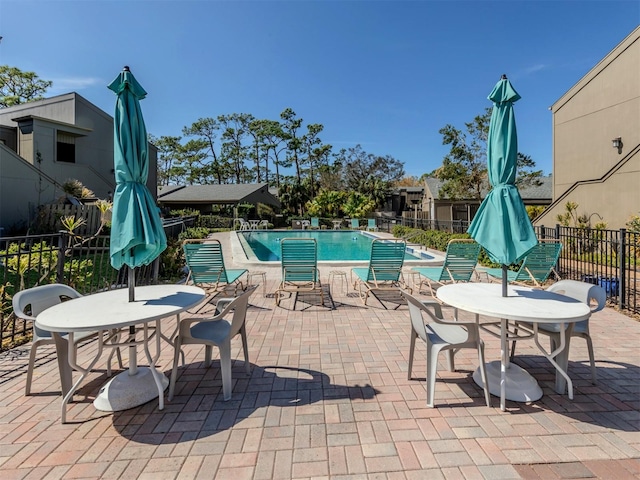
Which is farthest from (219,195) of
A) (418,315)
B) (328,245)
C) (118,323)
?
(418,315)

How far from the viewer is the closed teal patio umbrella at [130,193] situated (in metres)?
2.78

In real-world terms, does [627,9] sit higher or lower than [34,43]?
higher

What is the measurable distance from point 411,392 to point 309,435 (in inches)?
42.0

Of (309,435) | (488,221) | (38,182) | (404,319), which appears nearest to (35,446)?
(309,435)

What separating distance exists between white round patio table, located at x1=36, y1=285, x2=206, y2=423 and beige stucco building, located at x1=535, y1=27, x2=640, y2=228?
48.6ft

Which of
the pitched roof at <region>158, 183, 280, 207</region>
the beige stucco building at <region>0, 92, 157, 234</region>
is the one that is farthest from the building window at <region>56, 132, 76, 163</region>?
the pitched roof at <region>158, 183, 280, 207</region>

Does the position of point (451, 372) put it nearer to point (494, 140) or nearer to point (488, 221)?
point (488, 221)

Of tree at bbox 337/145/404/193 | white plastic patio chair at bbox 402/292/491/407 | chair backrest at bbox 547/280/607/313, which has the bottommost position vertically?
white plastic patio chair at bbox 402/292/491/407

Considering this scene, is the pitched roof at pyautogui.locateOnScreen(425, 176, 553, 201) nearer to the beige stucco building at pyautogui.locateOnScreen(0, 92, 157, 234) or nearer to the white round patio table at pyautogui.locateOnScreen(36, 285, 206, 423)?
the beige stucco building at pyautogui.locateOnScreen(0, 92, 157, 234)

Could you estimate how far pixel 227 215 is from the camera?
31.4 metres

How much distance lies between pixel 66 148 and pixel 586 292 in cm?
2329

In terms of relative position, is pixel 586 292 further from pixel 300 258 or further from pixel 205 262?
pixel 205 262

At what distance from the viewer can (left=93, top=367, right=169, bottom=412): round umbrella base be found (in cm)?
269

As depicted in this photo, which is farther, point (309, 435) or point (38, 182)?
point (38, 182)
